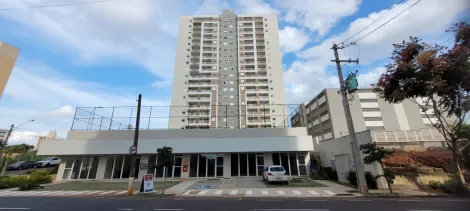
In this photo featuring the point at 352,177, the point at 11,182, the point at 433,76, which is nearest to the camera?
the point at 433,76

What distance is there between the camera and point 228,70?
7138 centimetres

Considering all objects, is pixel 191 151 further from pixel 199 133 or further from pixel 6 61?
pixel 6 61

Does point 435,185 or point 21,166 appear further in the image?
point 21,166

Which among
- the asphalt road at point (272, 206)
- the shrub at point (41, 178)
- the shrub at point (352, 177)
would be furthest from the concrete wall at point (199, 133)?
the asphalt road at point (272, 206)

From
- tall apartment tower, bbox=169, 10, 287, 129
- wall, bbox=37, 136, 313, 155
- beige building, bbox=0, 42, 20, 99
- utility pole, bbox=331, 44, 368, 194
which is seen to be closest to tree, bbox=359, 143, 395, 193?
utility pole, bbox=331, 44, 368, 194

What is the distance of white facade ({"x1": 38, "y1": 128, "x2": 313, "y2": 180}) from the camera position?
21844 mm

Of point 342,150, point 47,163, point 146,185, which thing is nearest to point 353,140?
point 342,150

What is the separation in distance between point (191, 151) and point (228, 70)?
173 ft

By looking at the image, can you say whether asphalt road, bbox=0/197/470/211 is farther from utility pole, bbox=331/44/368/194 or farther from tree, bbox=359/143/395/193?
utility pole, bbox=331/44/368/194

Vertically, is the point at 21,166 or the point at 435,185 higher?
the point at 21,166

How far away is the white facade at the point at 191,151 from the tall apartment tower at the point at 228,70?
3490 cm

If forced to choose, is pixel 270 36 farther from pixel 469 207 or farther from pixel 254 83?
pixel 469 207

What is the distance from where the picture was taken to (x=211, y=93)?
218ft

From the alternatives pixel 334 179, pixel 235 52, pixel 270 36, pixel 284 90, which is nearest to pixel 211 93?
pixel 235 52
